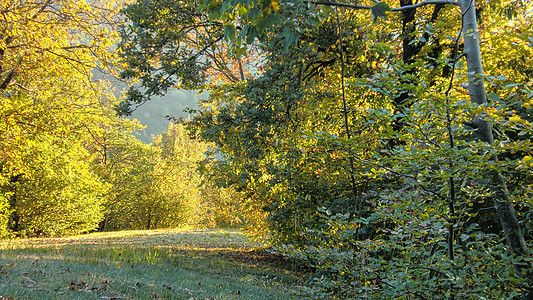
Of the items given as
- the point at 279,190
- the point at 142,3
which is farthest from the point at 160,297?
the point at 142,3

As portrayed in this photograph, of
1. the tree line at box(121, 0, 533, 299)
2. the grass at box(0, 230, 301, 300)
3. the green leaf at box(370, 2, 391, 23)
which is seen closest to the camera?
the green leaf at box(370, 2, 391, 23)

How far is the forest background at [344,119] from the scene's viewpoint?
2.39 metres

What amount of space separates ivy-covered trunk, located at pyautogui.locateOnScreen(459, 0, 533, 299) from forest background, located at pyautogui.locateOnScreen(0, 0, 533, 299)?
0.05 feet

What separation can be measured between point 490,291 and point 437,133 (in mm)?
1251

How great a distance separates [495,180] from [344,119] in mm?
4103

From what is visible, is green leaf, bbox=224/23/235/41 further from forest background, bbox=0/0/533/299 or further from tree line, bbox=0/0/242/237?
tree line, bbox=0/0/242/237

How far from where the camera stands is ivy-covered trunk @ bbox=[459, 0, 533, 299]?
2.44 meters

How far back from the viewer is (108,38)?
983 centimetres

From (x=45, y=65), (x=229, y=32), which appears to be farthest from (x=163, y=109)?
(x=229, y=32)

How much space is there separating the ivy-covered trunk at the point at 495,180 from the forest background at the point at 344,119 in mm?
16

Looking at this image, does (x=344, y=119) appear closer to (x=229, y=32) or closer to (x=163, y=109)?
(x=229, y=32)

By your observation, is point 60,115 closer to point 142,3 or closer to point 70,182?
point 142,3

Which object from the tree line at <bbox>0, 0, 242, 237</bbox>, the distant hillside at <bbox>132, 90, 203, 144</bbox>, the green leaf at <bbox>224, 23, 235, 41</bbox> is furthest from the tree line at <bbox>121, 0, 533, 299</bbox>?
the distant hillside at <bbox>132, 90, 203, 144</bbox>

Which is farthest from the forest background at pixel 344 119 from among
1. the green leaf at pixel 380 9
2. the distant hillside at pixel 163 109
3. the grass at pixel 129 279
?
the distant hillside at pixel 163 109
